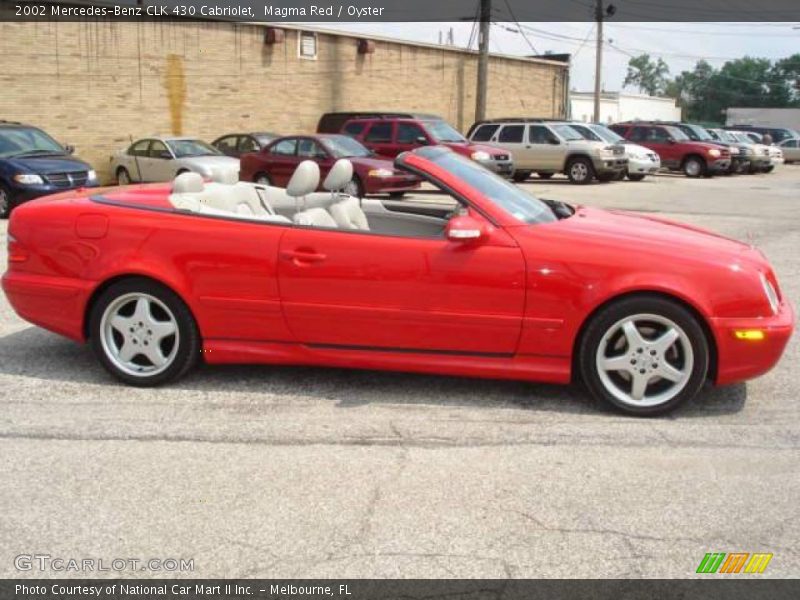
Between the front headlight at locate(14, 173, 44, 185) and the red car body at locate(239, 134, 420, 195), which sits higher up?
the red car body at locate(239, 134, 420, 195)

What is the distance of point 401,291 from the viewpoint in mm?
4410

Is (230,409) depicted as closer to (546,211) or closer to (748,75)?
(546,211)

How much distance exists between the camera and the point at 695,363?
13.9 feet

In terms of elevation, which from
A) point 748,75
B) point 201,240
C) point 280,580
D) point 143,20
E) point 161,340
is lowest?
point 280,580

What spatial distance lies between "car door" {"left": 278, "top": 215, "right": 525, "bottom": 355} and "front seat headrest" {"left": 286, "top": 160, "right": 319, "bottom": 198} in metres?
0.60

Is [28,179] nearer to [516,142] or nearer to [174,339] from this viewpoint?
[174,339]

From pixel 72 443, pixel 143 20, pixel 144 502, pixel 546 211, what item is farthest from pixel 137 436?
pixel 143 20

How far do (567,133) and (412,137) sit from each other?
5.69 meters

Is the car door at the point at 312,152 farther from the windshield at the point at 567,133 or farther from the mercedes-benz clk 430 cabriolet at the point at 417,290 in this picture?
the mercedes-benz clk 430 cabriolet at the point at 417,290

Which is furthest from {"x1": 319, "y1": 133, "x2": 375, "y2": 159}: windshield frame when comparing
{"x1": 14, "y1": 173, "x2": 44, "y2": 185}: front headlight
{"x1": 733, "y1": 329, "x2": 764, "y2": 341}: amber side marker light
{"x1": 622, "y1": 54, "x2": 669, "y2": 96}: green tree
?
{"x1": 622, "y1": 54, "x2": 669, "y2": 96}: green tree

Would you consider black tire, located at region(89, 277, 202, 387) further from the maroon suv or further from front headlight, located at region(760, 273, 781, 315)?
the maroon suv

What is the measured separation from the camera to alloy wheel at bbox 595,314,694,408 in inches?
167

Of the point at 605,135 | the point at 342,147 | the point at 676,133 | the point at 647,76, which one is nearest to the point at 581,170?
the point at 605,135

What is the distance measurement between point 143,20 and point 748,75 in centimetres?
12790
